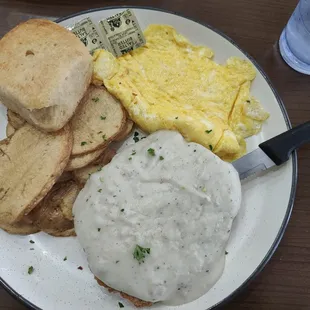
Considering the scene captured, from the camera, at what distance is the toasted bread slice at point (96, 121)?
4.79ft

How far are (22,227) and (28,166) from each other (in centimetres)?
20

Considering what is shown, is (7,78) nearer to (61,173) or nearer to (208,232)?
(61,173)

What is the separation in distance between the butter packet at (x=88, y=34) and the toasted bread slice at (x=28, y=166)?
0.32 metres

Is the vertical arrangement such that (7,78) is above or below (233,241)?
above

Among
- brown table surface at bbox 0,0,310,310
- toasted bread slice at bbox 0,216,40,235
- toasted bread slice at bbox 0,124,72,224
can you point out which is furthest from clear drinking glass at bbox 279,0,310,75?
toasted bread slice at bbox 0,216,40,235

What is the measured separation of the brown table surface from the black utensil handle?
0.65ft

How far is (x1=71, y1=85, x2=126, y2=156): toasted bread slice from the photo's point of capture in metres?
1.46

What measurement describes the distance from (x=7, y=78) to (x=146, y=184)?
1.81 ft

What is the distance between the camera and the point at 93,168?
1.48 metres

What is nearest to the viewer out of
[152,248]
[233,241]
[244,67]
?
[152,248]

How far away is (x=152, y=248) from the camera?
1.33 metres

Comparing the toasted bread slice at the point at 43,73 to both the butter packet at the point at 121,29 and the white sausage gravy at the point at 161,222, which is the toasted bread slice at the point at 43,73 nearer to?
the butter packet at the point at 121,29

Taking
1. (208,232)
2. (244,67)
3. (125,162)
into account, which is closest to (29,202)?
(125,162)

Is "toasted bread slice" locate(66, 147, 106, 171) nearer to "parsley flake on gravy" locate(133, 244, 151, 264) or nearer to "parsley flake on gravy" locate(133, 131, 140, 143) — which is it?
"parsley flake on gravy" locate(133, 131, 140, 143)
